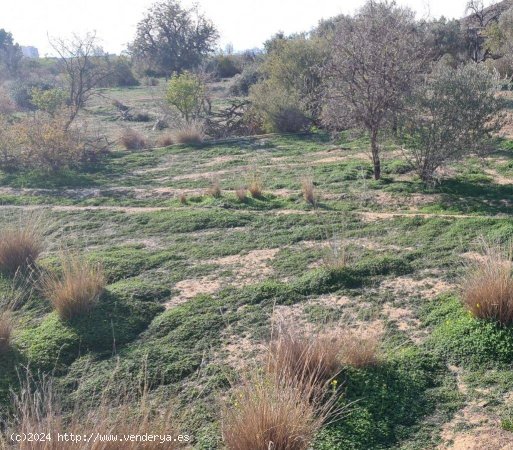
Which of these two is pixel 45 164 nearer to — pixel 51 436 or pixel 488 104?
pixel 488 104

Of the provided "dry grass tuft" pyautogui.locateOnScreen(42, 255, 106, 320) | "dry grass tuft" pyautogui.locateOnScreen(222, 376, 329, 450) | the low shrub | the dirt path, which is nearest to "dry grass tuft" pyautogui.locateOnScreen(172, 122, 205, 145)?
the low shrub

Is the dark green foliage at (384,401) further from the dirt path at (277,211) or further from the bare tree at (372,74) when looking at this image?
the bare tree at (372,74)

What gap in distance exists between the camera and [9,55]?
1831 inches

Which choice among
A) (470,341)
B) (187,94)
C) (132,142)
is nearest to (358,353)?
(470,341)

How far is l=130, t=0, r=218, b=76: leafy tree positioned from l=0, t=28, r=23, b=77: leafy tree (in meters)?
11.2

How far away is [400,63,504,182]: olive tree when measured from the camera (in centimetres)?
981

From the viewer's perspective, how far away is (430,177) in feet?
34.0

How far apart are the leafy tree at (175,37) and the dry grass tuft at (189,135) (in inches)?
829

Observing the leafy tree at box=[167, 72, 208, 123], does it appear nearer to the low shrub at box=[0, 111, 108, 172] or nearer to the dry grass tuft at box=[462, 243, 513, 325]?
the low shrub at box=[0, 111, 108, 172]

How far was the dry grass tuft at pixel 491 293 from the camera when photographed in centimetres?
491

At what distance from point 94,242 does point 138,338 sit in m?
3.77

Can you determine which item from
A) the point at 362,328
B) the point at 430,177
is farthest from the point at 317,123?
the point at 362,328

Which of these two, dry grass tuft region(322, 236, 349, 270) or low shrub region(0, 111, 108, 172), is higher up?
low shrub region(0, 111, 108, 172)

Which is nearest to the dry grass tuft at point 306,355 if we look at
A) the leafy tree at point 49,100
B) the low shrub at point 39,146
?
the low shrub at point 39,146
